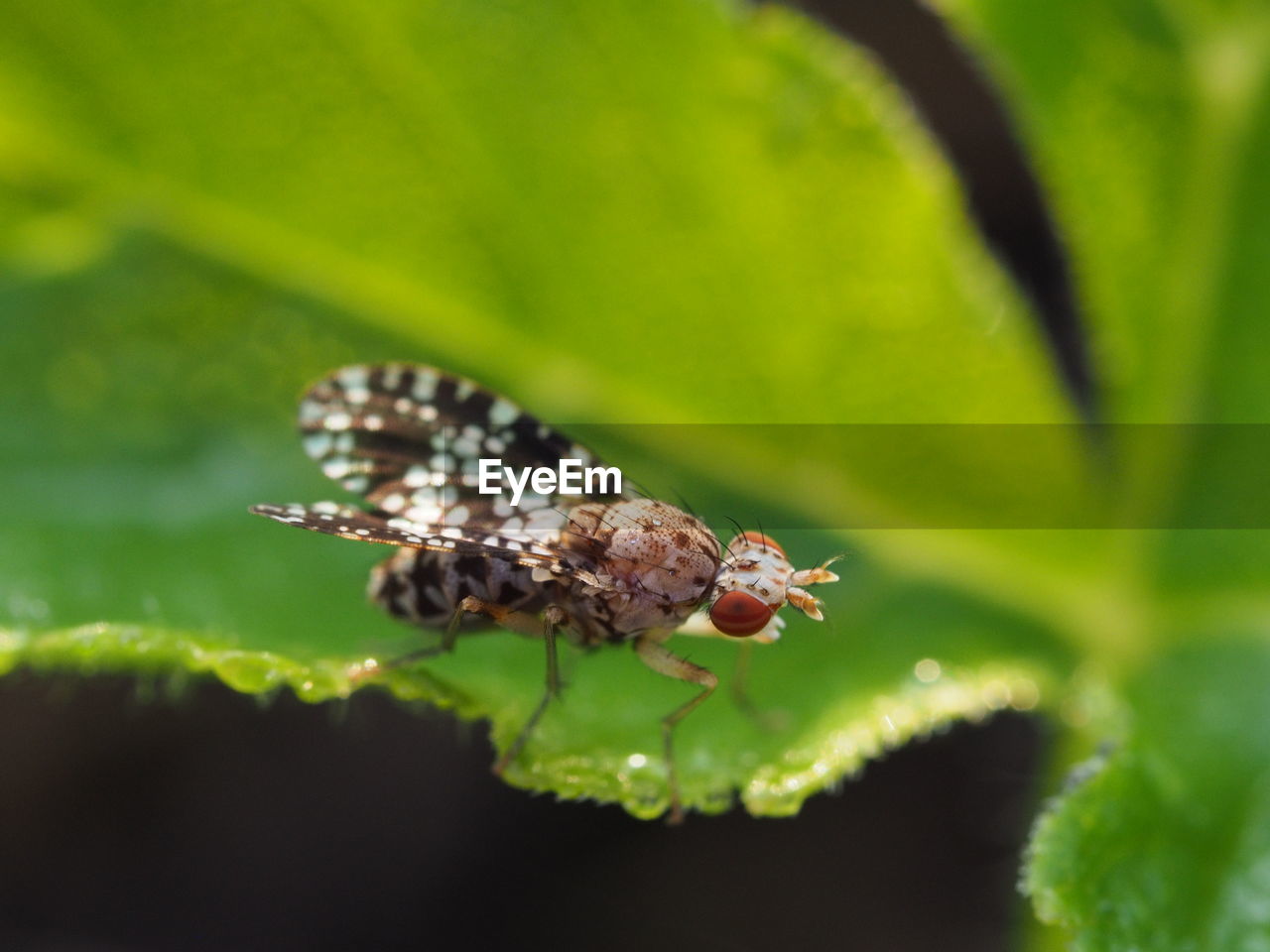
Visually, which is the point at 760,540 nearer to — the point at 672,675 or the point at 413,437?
the point at 672,675

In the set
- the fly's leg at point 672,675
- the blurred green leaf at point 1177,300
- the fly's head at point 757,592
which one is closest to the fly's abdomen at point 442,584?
the fly's leg at point 672,675

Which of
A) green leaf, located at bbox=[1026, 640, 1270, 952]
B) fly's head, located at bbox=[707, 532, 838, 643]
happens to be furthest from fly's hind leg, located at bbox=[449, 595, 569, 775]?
green leaf, located at bbox=[1026, 640, 1270, 952]

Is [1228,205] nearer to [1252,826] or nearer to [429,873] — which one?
[1252,826]

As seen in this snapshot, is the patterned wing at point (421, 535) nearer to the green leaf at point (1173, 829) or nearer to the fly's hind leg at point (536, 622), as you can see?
the fly's hind leg at point (536, 622)

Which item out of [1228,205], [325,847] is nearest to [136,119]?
[325,847]

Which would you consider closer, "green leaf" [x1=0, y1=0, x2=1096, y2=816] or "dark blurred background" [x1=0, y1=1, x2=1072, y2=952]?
"green leaf" [x1=0, y1=0, x2=1096, y2=816]

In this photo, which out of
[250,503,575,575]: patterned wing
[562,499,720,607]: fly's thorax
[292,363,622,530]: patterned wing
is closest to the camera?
[250,503,575,575]: patterned wing
